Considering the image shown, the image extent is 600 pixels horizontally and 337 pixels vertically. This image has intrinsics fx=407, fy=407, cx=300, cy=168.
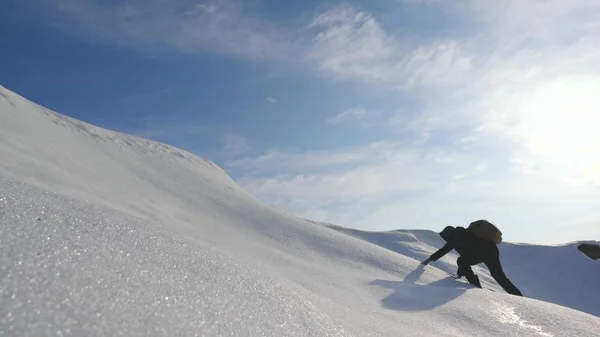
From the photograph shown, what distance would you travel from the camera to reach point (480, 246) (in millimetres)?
8188

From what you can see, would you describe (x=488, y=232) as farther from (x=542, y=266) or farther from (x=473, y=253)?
(x=542, y=266)

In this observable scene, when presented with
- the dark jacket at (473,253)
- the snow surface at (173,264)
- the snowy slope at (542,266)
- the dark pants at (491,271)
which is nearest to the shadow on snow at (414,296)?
the snow surface at (173,264)

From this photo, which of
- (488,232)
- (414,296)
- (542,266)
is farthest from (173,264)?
(542,266)

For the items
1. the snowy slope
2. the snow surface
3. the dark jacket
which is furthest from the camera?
the snowy slope

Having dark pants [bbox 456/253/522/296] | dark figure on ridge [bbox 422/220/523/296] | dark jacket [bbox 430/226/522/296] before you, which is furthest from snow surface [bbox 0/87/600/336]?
dark figure on ridge [bbox 422/220/523/296]

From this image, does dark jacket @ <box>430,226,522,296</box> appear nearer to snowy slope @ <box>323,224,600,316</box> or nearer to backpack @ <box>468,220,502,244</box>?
backpack @ <box>468,220,502,244</box>

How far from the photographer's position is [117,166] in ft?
27.4

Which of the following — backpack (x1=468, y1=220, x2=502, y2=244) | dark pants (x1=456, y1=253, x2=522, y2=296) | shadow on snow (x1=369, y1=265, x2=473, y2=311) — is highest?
backpack (x1=468, y1=220, x2=502, y2=244)

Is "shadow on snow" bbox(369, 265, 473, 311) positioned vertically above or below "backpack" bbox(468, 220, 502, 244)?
below

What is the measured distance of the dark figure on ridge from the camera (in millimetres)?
7758

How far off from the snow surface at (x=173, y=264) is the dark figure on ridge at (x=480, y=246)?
42.7 inches

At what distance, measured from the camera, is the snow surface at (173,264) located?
1762 mm

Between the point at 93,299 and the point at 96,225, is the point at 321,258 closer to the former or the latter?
the point at 96,225

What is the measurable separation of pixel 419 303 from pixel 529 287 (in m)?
12.4
